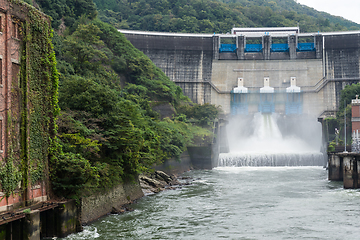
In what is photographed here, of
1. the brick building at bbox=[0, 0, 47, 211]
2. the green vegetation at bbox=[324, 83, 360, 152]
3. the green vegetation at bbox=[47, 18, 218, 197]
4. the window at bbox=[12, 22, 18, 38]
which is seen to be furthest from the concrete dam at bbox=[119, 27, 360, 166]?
the brick building at bbox=[0, 0, 47, 211]

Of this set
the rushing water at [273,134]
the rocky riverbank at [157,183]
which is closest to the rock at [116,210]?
the rocky riverbank at [157,183]

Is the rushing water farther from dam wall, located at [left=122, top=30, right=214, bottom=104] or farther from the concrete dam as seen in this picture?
dam wall, located at [left=122, top=30, right=214, bottom=104]

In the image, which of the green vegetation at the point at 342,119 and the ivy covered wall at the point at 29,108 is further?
the green vegetation at the point at 342,119

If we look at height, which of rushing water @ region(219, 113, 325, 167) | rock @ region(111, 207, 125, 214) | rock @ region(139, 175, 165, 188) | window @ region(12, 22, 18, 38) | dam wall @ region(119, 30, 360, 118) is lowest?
rock @ region(111, 207, 125, 214)

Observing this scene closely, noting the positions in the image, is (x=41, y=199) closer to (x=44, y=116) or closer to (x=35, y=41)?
(x=44, y=116)

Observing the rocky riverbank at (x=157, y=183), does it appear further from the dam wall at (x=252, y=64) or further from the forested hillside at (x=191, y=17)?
the forested hillside at (x=191, y=17)

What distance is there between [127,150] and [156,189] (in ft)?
19.0

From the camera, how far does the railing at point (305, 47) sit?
6493 centimetres

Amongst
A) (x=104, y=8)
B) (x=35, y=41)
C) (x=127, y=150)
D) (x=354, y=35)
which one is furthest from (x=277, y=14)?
(x=35, y=41)

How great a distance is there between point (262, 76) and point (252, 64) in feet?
8.29

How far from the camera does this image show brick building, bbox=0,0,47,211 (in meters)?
13.6

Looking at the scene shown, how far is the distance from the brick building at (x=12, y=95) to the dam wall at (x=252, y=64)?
49.8m

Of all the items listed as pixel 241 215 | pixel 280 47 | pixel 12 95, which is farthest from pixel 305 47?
pixel 12 95

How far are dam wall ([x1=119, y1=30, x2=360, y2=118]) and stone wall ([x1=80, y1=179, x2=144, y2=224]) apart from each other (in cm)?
4221
